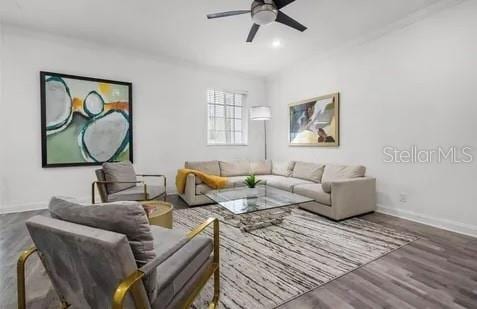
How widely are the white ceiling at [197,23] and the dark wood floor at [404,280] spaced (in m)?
2.98

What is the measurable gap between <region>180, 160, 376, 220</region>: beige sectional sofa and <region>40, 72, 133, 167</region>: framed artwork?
4.71 feet

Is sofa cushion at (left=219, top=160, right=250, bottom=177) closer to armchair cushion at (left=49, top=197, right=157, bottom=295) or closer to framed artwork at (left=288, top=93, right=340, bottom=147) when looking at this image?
framed artwork at (left=288, top=93, right=340, bottom=147)

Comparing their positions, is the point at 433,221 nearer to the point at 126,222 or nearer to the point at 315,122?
the point at 315,122

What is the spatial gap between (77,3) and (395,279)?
461 cm

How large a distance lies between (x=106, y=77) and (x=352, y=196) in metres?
4.66

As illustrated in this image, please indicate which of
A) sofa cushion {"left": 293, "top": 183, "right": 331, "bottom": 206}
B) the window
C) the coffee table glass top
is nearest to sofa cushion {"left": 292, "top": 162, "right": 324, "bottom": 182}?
sofa cushion {"left": 293, "top": 183, "right": 331, "bottom": 206}

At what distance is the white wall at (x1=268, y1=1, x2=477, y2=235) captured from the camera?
2.89 m

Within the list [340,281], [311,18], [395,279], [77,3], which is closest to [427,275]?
[395,279]

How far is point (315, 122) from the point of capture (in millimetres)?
4836

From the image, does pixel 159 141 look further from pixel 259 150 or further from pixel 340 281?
pixel 340 281

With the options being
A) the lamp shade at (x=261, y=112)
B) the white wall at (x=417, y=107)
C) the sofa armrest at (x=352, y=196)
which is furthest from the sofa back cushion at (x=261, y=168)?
the sofa armrest at (x=352, y=196)

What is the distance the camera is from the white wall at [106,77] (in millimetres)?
3680

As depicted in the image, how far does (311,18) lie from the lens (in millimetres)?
3365

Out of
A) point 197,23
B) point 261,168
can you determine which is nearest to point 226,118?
point 261,168
